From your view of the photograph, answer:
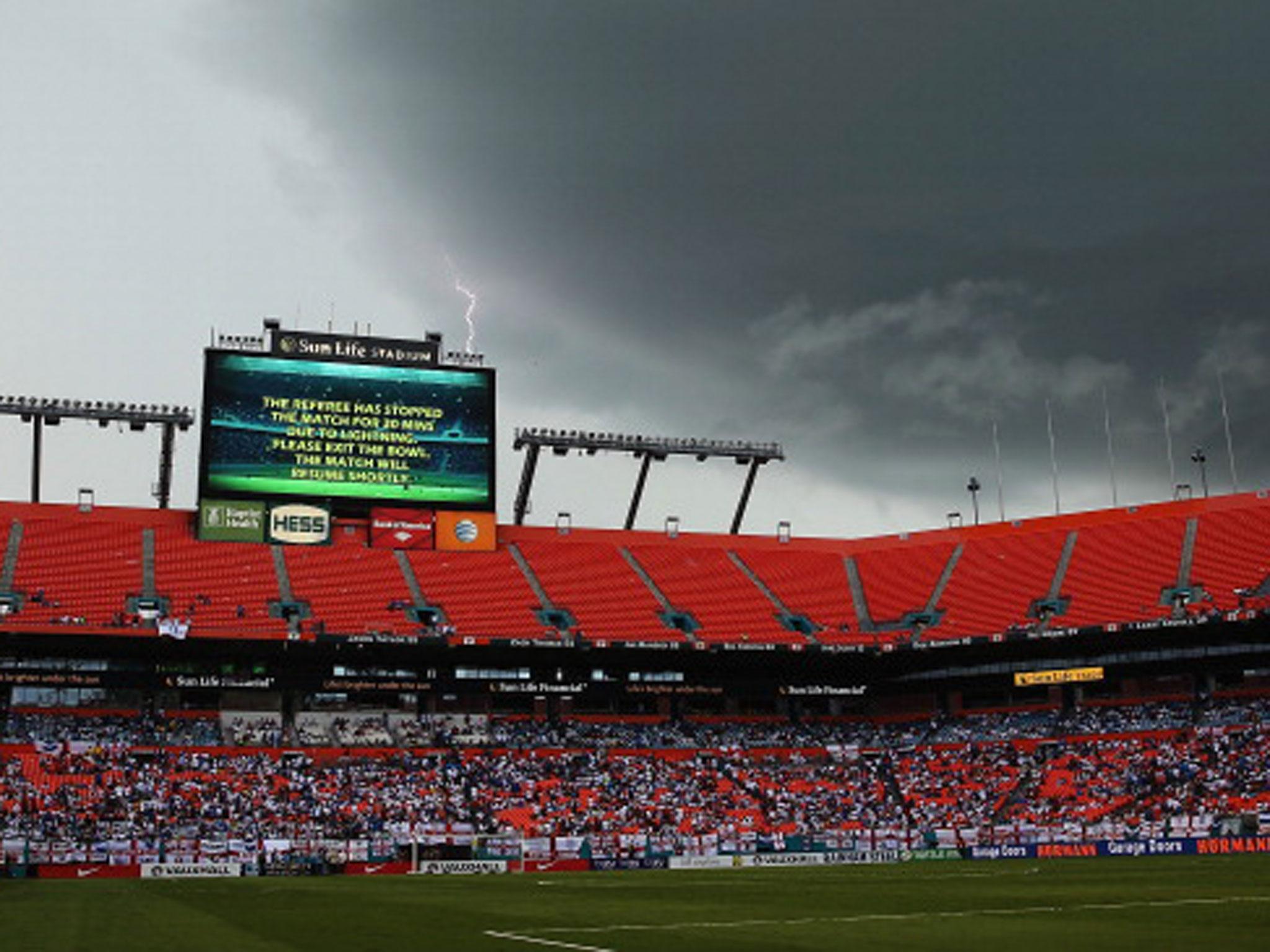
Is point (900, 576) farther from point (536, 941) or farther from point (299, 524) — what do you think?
point (536, 941)

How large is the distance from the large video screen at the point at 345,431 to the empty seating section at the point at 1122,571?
37.7 meters

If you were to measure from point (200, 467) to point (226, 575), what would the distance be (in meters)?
6.71

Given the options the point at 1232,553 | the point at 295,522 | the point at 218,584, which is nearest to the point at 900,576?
the point at 1232,553

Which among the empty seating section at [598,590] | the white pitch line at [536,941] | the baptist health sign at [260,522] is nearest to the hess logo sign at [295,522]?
the baptist health sign at [260,522]

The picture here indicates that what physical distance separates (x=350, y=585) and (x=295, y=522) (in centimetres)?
516

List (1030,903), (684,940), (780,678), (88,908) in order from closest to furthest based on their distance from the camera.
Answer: (684,940) → (1030,903) → (88,908) → (780,678)

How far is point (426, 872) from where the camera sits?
61.0 meters

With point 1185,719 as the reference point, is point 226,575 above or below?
above

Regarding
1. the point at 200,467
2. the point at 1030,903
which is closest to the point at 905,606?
the point at 200,467

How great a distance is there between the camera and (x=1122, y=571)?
286 ft

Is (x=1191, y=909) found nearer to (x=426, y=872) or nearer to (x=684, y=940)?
(x=684, y=940)

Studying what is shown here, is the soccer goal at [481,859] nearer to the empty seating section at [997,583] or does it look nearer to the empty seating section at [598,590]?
the empty seating section at [598,590]

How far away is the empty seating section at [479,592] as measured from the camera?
271 feet

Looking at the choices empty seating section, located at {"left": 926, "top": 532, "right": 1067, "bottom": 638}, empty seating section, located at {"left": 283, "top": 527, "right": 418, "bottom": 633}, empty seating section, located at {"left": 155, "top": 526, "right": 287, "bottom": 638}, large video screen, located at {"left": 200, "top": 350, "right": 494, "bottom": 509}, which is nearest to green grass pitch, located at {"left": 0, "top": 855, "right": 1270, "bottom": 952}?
empty seating section, located at {"left": 155, "top": 526, "right": 287, "bottom": 638}
